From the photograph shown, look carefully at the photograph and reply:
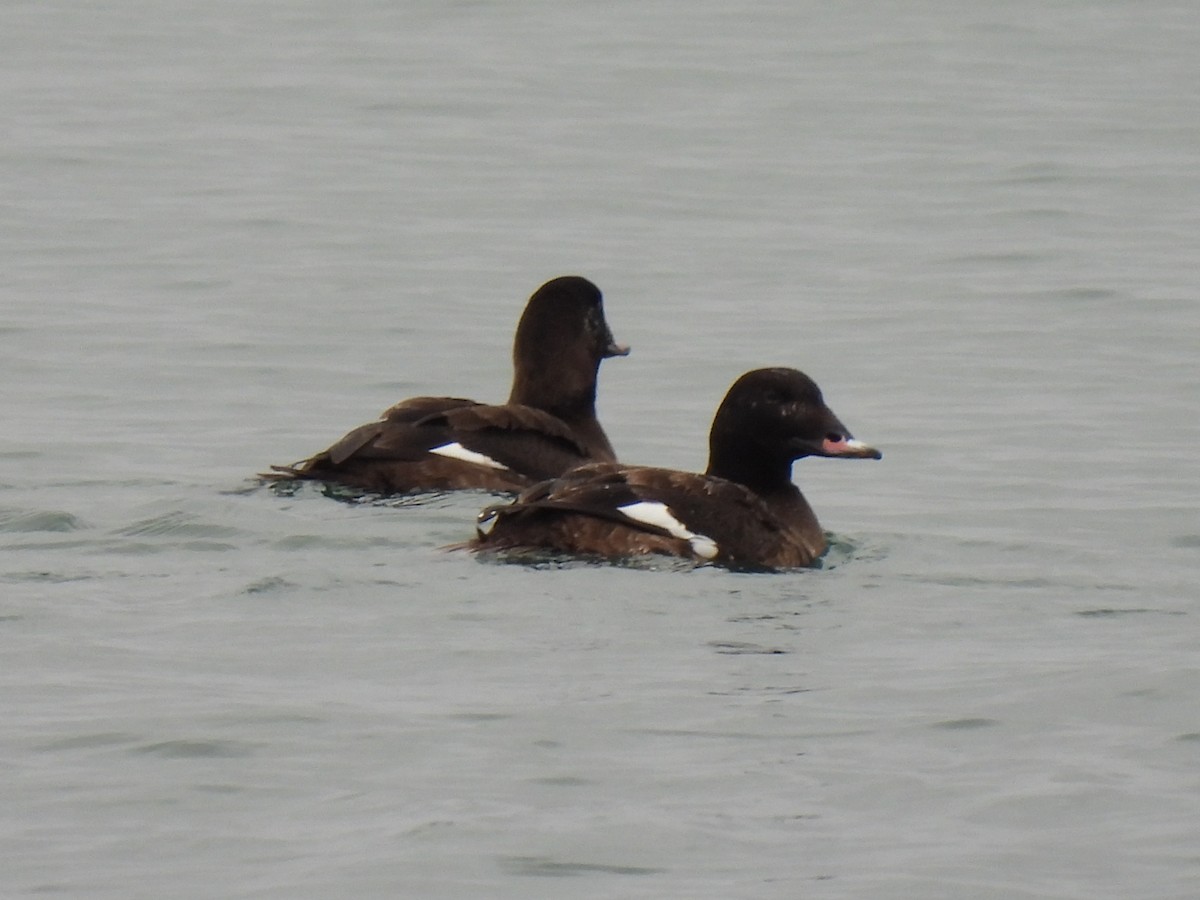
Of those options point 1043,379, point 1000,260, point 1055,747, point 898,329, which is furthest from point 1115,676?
point 1000,260

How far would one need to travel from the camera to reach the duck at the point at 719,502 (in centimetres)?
895

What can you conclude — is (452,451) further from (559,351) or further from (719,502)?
(719,502)

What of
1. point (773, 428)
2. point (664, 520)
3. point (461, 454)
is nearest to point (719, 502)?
point (664, 520)

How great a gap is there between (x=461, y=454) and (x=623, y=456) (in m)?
2.28

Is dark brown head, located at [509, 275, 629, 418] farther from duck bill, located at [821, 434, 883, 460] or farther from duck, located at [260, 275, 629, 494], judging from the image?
duck bill, located at [821, 434, 883, 460]

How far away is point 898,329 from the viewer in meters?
16.5

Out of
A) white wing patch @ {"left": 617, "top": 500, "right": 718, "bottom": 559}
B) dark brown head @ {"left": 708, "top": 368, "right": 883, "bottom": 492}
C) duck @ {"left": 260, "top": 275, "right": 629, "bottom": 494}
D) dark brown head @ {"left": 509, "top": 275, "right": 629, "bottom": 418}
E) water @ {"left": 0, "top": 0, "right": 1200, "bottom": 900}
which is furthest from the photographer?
dark brown head @ {"left": 509, "top": 275, "right": 629, "bottom": 418}

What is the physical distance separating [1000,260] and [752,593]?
11039mm

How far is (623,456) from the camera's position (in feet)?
41.5

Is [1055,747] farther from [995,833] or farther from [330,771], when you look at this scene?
[330,771]

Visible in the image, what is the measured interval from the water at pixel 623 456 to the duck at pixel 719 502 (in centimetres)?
17

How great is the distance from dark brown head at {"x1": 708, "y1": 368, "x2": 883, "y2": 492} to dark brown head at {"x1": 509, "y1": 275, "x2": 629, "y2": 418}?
1.86 meters

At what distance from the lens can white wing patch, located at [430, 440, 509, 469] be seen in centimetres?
1046

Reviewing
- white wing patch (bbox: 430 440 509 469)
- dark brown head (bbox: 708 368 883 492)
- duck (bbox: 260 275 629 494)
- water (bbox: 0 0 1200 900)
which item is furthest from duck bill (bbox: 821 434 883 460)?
white wing patch (bbox: 430 440 509 469)
